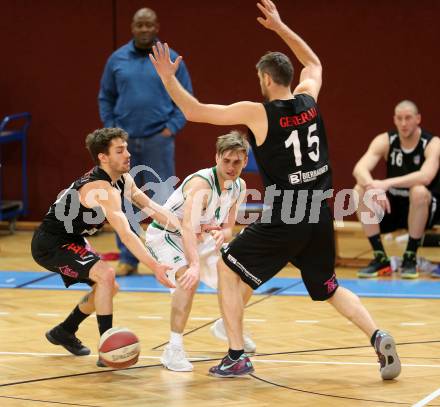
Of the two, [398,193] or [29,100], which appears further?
[29,100]

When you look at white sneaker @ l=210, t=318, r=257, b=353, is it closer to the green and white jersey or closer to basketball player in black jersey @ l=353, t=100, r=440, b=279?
the green and white jersey

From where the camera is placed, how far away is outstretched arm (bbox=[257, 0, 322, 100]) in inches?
244

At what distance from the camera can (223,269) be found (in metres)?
5.90

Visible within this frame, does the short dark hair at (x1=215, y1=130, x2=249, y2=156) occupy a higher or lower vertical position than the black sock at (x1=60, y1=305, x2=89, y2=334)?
higher

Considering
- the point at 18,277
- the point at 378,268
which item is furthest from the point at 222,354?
the point at 18,277

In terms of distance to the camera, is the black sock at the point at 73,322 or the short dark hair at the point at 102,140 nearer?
the short dark hair at the point at 102,140

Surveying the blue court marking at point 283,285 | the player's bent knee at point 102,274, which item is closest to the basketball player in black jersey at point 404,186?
the blue court marking at point 283,285

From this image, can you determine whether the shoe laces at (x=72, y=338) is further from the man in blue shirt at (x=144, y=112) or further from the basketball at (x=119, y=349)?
the man in blue shirt at (x=144, y=112)

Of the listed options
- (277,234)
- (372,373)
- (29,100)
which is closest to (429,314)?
(372,373)

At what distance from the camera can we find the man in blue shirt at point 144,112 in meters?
9.56

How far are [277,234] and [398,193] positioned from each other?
4040 millimetres

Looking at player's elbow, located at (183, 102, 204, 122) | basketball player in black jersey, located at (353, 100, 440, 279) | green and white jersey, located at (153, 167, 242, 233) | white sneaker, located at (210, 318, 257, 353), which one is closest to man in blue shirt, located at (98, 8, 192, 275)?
basketball player in black jersey, located at (353, 100, 440, 279)

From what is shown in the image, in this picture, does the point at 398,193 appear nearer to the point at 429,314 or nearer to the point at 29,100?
the point at 429,314

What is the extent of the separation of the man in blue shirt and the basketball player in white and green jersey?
9.19 ft
